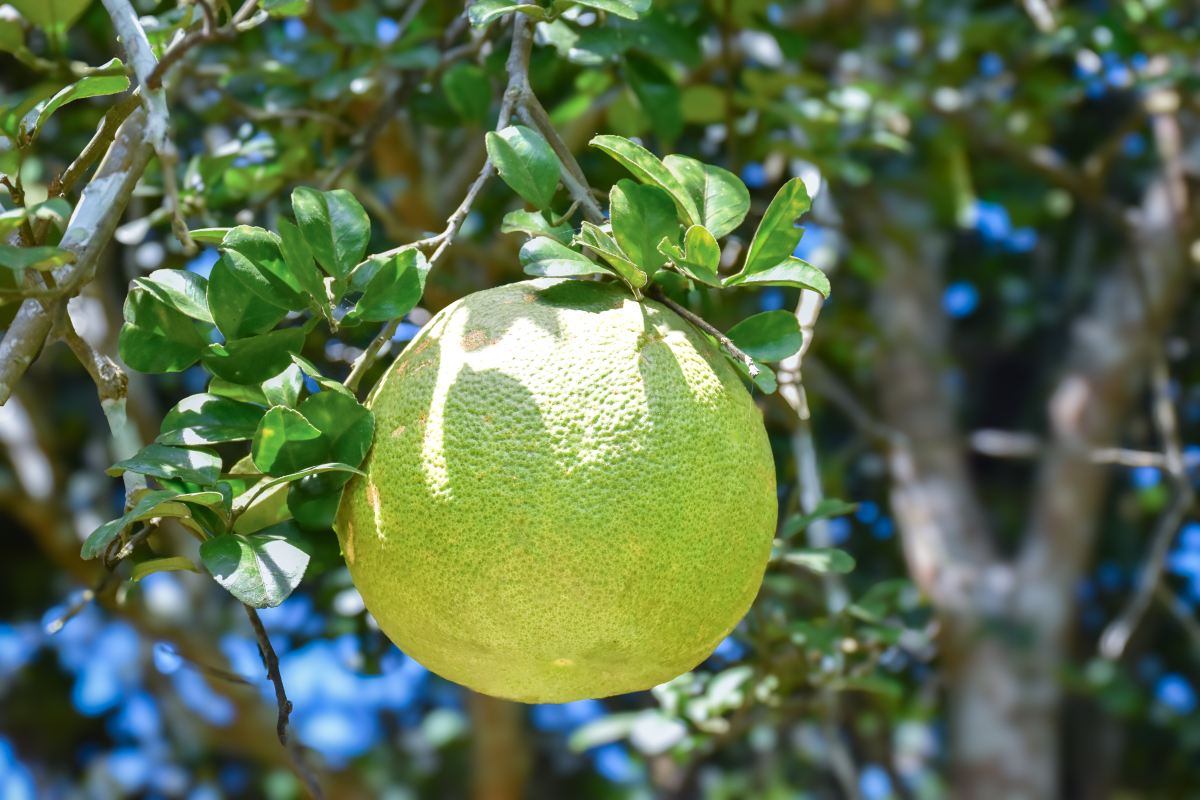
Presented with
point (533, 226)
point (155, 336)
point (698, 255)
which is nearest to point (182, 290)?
point (155, 336)

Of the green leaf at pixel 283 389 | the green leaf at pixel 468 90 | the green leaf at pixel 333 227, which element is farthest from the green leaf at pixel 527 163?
the green leaf at pixel 468 90

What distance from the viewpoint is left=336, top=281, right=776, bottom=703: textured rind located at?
71 cm

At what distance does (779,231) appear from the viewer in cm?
82

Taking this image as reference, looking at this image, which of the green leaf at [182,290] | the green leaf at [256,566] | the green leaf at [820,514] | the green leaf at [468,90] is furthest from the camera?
the green leaf at [468,90]

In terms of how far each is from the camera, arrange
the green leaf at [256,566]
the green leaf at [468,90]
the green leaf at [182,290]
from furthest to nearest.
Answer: the green leaf at [468,90]
the green leaf at [182,290]
the green leaf at [256,566]

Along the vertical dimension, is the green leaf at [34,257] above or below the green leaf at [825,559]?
above

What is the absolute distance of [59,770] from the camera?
343cm

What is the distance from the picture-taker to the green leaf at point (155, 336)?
2.63 ft

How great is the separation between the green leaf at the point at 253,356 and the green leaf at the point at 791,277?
34 cm

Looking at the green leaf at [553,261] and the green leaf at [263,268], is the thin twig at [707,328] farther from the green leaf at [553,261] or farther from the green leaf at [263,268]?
the green leaf at [263,268]

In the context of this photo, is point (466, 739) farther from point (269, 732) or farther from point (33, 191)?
point (33, 191)

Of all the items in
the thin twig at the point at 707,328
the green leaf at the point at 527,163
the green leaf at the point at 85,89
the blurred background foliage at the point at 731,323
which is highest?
the green leaf at the point at 85,89

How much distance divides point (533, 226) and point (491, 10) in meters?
0.19

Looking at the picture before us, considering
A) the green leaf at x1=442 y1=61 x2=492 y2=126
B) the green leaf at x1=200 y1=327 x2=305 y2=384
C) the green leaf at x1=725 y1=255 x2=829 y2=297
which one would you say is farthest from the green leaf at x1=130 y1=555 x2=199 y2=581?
the green leaf at x1=442 y1=61 x2=492 y2=126
